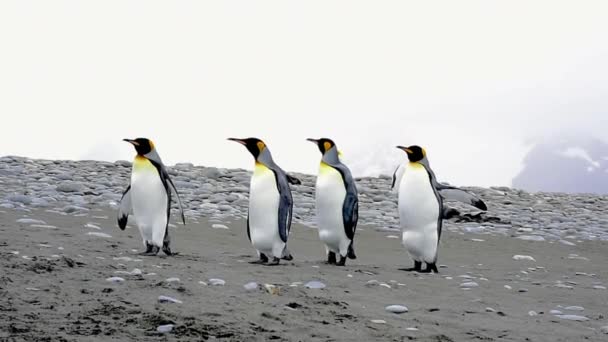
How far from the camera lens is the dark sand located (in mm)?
3875

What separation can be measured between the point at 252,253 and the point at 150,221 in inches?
45.6

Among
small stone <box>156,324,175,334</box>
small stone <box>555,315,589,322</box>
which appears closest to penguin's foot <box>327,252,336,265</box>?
small stone <box>555,315,589,322</box>

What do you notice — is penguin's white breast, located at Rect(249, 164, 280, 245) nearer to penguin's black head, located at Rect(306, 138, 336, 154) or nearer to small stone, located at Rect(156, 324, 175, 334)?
penguin's black head, located at Rect(306, 138, 336, 154)

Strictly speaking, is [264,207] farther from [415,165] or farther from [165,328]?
[165,328]

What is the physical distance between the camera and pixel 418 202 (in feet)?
22.7

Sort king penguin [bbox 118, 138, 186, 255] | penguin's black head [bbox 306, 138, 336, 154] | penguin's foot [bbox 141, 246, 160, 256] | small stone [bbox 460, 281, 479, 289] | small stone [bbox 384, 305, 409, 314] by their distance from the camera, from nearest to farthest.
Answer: small stone [bbox 384, 305, 409, 314]
small stone [bbox 460, 281, 479, 289]
penguin's foot [bbox 141, 246, 160, 256]
king penguin [bbox 118, 138, 186, 255]
penguin's black head [bbox 306, 138, 336, 154]

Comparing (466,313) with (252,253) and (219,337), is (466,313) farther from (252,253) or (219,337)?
(252,253)

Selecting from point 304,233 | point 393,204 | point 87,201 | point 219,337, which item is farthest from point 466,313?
point 393,204

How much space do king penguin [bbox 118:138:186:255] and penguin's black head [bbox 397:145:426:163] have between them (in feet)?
6.63

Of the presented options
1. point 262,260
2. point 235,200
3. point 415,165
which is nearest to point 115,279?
point 262,260

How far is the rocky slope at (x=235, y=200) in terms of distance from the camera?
34.5 feet

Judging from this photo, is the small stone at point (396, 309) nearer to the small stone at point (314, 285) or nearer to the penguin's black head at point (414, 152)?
the small stone at point (314, 285)

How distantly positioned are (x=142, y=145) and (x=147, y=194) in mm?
425

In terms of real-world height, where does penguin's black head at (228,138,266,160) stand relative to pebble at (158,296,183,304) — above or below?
above
